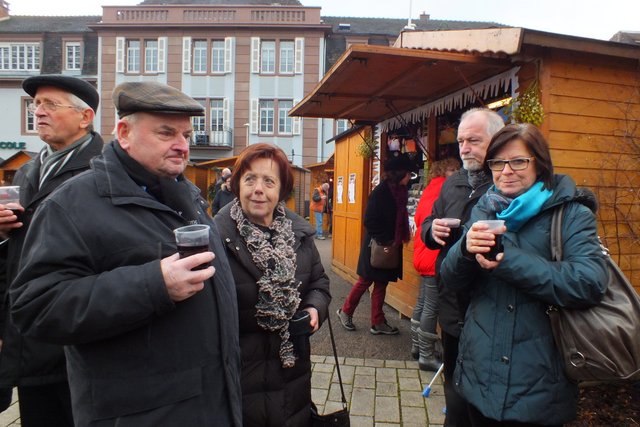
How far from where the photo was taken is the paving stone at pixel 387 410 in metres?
3.43

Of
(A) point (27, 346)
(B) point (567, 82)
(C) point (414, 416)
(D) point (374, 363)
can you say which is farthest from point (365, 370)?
(B) point (567, 82)

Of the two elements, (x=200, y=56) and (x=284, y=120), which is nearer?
(x=284, y=120)

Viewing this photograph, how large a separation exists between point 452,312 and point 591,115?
8.33ft

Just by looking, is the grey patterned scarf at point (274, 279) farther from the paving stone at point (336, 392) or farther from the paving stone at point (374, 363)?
the paving stone at point (374, 363)

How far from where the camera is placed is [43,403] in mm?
2025

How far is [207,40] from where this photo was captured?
2598 cm

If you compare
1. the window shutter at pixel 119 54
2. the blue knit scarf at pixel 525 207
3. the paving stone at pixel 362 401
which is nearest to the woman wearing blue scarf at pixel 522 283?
the blue knit scarf at pixel 525 207

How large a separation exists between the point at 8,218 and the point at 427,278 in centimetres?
340

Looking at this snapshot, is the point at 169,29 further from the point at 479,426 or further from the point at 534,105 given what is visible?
the point at 479,426

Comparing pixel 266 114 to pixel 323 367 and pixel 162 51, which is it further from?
pixel 323 367

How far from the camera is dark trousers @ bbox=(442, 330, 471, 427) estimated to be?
8.46ft

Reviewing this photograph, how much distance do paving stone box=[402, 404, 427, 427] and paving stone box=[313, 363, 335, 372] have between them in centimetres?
99

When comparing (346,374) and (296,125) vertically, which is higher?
(296,125)

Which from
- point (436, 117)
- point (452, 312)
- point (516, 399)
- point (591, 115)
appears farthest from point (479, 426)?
point (436, 117)
